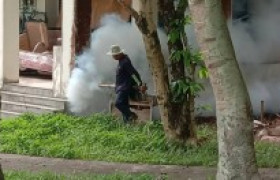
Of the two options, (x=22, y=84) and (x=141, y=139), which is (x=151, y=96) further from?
(x=22, y=84)

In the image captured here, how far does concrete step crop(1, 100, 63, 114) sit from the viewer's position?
1380cm

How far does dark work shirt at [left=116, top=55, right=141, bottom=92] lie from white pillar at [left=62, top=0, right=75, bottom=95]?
1.49 metres

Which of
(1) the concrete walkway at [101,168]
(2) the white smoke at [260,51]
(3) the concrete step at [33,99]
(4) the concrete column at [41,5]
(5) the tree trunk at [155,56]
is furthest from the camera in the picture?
(4) the concrete column at [41,5]

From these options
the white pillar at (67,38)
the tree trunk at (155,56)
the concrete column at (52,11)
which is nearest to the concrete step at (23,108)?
the white pillar at (67,38)

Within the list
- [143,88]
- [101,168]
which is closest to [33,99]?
[143,88]

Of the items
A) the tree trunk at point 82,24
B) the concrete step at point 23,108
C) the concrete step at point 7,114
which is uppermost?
the tree trunk at point 82,24

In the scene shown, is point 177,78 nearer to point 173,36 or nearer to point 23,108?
point 173,36

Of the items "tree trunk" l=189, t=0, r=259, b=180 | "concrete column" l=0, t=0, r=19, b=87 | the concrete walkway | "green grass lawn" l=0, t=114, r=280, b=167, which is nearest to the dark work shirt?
"green grass lawn" l=0, t=114, r=280, b=167

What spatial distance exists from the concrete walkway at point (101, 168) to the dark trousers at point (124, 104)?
2.46m

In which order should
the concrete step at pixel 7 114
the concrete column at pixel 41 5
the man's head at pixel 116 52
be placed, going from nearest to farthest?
the man's head at pixel 116 52 < the concrete step at pixel 7 114 < the concrete column at pixel 41 5

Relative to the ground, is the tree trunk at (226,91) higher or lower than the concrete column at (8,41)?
lower

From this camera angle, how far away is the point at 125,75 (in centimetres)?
1264

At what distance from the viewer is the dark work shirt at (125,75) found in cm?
1253

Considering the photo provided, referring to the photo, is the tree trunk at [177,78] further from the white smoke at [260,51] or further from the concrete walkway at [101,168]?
the white smoke at [260,51]
